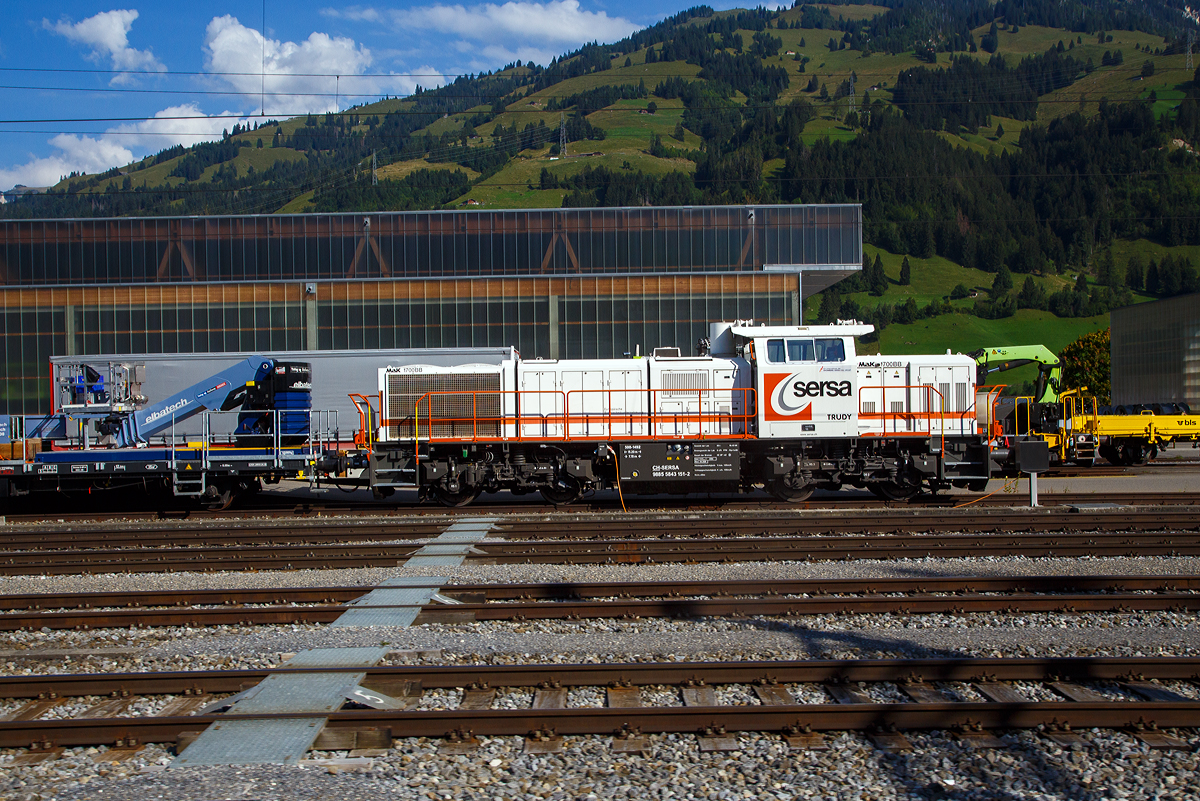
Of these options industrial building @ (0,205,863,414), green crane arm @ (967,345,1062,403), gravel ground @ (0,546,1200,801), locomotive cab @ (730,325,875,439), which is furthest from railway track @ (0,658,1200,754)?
industrial building @ (0,205,863,414)

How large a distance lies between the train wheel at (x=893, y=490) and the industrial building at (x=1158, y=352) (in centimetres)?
4250

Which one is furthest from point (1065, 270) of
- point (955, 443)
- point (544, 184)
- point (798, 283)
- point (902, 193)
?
point (955, 443)

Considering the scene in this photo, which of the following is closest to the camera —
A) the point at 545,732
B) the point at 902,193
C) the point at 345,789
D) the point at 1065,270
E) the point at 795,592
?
the point at 345,789

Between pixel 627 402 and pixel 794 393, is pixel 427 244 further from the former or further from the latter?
pixel 794 393

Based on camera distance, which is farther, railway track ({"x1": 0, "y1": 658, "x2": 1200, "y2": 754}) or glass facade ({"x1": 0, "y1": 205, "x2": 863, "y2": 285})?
glass facade ({"x1": 0, "y1": 205, "x2": 863, "y2": 285})

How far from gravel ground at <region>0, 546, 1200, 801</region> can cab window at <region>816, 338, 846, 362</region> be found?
726cm

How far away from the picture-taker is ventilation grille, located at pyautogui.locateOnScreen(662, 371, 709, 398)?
17281 mm

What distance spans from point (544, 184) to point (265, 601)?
510 feet

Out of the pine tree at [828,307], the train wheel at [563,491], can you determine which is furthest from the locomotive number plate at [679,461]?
the pine tree at [828,307]

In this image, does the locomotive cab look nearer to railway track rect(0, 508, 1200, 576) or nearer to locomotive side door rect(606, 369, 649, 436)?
locomotive side door rect(606, 369, 649, 436)

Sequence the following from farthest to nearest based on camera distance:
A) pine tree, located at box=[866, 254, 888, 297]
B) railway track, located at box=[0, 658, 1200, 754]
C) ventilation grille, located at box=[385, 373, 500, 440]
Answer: pine tree, located at box=[866, 254, 888, 297] < ventilation grille, located at box=[385, 373, 500, 440] < railway track, located at box=[0, 658, 1200, 754]

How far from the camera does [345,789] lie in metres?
4.75

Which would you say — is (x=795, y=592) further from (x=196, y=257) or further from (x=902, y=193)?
(x=902, y=193)

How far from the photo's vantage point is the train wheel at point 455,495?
17.4 meters
